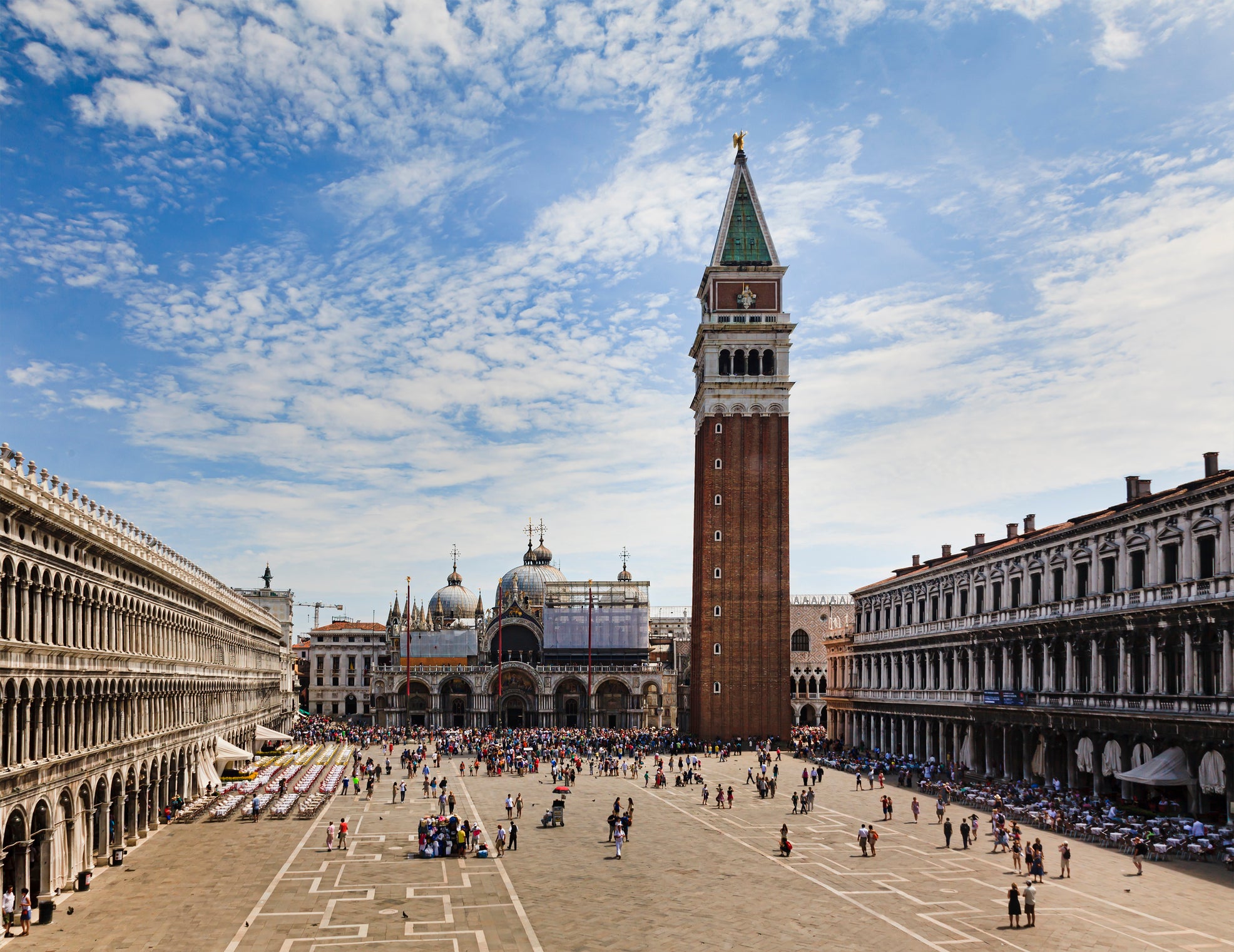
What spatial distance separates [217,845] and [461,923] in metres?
16.3

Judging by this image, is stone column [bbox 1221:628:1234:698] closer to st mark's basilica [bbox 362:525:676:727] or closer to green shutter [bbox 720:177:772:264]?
green shutter [bbox 720:177:772:264]

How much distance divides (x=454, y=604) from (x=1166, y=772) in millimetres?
107866

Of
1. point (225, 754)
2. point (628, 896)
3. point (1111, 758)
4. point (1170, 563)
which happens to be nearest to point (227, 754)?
point (225, 754)

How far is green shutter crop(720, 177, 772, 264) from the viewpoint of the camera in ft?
299

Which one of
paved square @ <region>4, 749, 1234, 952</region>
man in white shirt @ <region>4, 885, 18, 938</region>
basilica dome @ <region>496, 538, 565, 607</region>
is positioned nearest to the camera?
paved square @ <region>4, 749, 1234, 952</region>

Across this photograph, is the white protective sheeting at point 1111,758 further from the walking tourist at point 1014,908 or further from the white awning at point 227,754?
the white awning at point 227,754

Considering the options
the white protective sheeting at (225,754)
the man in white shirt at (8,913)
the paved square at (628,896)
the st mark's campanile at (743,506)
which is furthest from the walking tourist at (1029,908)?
the st mark's campanile at (743,506)

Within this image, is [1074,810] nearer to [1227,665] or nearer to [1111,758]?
[1111,758]

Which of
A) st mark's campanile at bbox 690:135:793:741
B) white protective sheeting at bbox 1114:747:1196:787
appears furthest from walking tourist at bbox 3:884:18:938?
st mark's campanile at bbox 690:135:793:741

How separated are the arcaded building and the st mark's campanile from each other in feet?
50.8

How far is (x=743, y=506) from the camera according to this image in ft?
291

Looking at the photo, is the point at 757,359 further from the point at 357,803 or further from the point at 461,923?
the point at 461,923

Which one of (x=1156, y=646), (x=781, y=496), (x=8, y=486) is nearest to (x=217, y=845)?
(x=8, y=486)

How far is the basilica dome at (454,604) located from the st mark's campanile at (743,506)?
55430 millimetres
